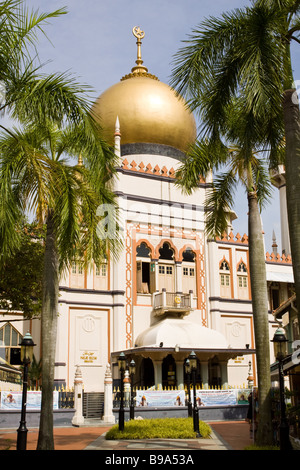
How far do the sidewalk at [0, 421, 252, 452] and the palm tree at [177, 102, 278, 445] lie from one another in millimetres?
2763

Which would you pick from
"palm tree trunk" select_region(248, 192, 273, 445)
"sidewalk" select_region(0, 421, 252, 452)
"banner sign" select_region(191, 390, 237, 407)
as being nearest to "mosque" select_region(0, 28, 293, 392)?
"banner sign" select_region(191, 390, 237, 407)

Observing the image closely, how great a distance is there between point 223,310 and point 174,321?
4070mm

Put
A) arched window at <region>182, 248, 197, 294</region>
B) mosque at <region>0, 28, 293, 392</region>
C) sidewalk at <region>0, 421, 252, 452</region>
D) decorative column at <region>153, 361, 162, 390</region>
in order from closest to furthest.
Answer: sidewalk at <region>0, 421, 252, 452</region> < decorative column at <region>153, 361, 162, 390</region> < mosque at <region>0, 28, 293, 392</region> < arched window at <region>182, 248, 197, 294</region>

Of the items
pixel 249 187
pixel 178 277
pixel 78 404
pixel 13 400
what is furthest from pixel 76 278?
pixel 249 187

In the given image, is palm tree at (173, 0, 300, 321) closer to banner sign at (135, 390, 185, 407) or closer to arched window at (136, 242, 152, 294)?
banner sign at (135, 390, 185, 407)

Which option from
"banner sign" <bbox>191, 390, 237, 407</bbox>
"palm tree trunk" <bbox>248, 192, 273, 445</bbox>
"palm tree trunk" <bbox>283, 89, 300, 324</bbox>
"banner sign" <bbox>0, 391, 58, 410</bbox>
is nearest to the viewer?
"palm tree trunk" <bbox>283, 89, 300, 324</bbox>

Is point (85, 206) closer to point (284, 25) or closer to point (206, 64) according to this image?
point (206, 64)

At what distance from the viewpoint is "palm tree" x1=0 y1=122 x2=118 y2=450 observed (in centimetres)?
1129

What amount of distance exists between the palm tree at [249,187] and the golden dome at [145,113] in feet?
57.3

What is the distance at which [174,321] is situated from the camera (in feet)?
94.8

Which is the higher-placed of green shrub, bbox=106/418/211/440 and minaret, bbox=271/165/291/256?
minaret, bbox=271/165/291/256

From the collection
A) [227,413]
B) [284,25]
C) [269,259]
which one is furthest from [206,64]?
[269,259]

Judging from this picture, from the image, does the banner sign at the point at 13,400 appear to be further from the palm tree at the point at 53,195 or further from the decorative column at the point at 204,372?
the palm tree at the point at 53,195

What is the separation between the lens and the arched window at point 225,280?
1275 inches
